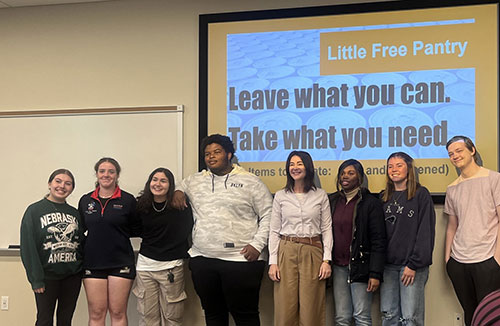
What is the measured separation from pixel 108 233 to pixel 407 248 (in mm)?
1970

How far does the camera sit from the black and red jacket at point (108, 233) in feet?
11.7

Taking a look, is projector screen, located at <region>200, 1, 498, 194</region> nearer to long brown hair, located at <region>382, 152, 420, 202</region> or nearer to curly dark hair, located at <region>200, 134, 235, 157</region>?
long brown hair, located at <region>382, 152, 420, 202</region>

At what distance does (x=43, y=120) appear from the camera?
4.26 metres

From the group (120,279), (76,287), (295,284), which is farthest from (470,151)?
(76,287)

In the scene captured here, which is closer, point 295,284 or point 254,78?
point 295,284

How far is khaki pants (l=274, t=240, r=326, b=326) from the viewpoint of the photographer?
3.38 meters

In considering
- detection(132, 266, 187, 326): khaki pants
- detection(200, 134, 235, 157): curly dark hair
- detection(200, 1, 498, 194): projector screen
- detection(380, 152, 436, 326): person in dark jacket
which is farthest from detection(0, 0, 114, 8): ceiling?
detection(380, 152, 436, 326): person in dark jacket

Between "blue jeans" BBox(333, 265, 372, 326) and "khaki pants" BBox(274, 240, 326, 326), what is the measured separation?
16 centimetres

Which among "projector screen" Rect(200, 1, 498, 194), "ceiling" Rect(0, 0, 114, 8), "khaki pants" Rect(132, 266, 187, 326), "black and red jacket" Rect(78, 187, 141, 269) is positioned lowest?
"khaki pants" Rect(132, 266, 187, 326)

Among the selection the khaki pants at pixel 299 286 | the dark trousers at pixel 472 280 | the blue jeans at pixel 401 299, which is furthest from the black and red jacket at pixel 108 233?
the dark trousers at pixel 472 280

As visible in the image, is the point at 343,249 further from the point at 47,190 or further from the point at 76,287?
the point at 47,190

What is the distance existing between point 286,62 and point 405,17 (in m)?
0.92

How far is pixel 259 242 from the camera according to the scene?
11.6 ft

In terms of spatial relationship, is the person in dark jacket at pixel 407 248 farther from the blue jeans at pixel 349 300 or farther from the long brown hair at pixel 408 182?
the blue jeans at pixel 349 300
